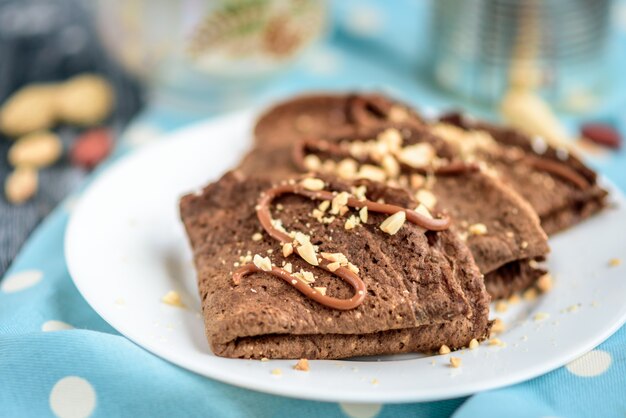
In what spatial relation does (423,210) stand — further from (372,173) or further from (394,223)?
(372,173)

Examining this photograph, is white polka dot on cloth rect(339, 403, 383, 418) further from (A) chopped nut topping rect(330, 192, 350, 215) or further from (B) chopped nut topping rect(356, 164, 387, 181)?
(B) chopped nut topping rect(356, 164, 387, 181)

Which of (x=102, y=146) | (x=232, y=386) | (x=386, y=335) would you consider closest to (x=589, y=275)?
(x=386, y=335)

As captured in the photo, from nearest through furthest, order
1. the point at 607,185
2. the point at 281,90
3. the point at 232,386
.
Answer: the point at 232,386 → the point at 607,185 → the point at 281,90

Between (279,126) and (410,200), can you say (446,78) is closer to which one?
(279,126)

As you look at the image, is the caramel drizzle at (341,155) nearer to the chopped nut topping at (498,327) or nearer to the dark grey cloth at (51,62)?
the chopped nut topping at (498,327)

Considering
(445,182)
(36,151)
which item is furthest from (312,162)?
(36,151)
